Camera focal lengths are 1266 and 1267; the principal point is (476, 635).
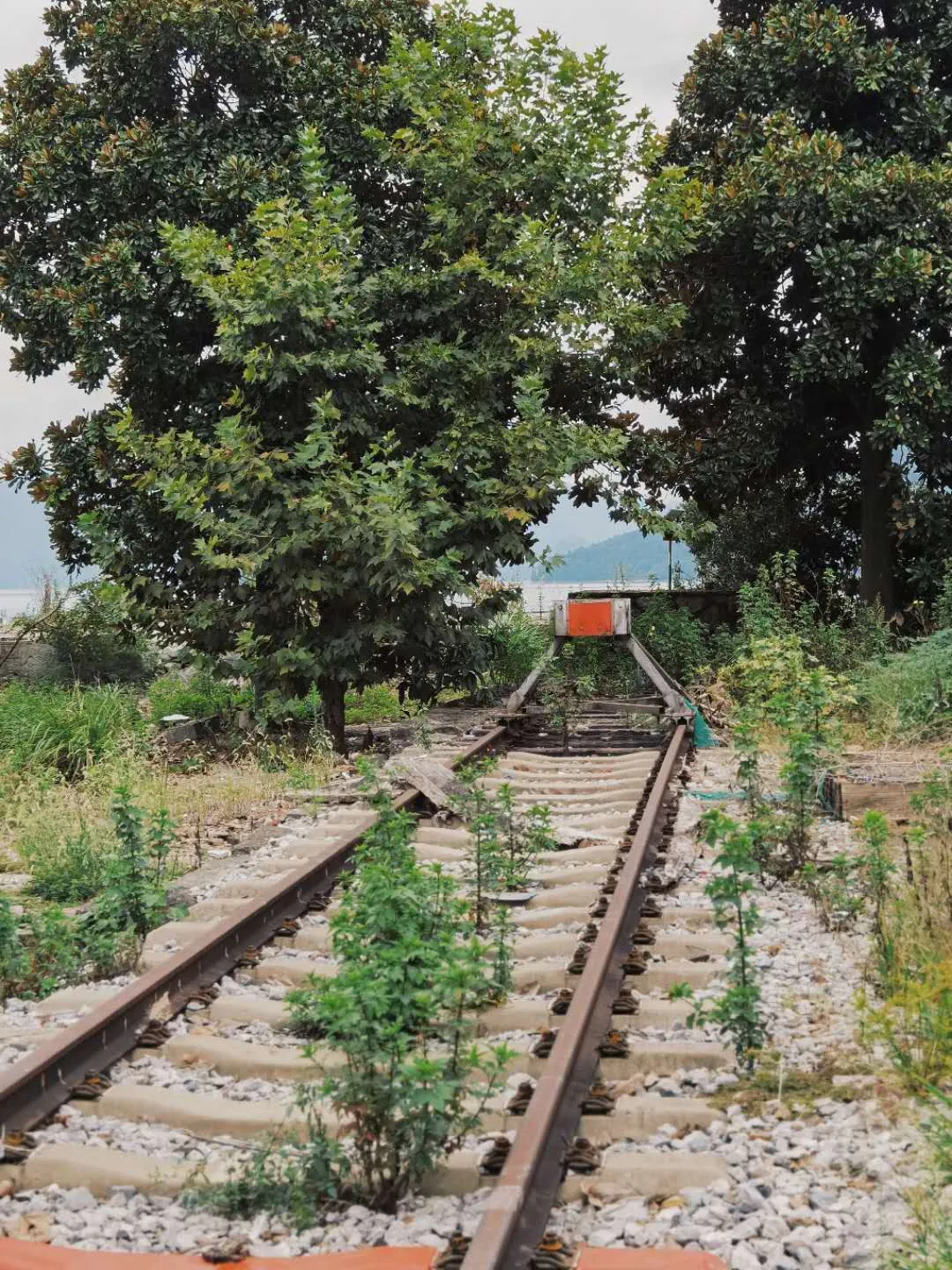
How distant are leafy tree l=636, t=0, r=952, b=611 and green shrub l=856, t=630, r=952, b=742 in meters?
5.15

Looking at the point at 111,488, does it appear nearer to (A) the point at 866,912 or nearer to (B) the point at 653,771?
(B) the point at 653,771

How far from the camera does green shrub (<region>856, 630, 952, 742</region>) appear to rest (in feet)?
31.5

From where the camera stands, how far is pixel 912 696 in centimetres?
1013

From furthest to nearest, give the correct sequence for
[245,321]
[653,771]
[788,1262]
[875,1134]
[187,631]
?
[187,631], [245,321], [653,771], [875,1134], [788,1262]

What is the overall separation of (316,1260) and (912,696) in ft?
26.4

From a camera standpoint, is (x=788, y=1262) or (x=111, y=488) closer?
(x=788, y=1262)

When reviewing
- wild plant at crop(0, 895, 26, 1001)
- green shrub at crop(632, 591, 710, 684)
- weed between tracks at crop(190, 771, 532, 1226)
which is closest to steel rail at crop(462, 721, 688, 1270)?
weed between tracks at crop(190, 771, 532, 1226)

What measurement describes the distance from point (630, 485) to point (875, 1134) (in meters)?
12.9

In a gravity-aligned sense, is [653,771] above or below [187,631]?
below

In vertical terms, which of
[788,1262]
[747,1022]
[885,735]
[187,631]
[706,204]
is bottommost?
[788,1262]

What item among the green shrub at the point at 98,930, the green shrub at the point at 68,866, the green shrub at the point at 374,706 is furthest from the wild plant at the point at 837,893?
the green shrub at the point at 374,706

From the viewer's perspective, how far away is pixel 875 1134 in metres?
3.67

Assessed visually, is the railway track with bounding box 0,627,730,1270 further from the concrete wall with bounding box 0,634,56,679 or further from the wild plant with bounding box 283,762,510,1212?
the concrete wall with bounding box 0,634,56,679

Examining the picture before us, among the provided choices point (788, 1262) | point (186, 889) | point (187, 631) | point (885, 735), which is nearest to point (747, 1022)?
point (788, 1262)
